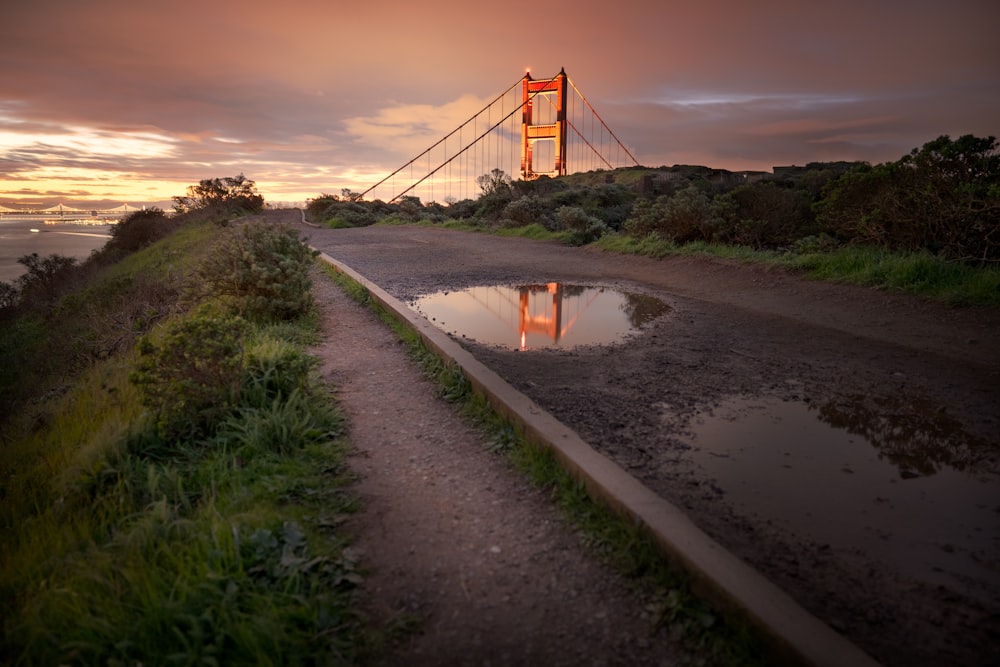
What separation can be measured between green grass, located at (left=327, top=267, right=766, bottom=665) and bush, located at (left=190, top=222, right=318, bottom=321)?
3.52 m

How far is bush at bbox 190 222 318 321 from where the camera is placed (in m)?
6.29

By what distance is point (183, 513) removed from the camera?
2.71 m

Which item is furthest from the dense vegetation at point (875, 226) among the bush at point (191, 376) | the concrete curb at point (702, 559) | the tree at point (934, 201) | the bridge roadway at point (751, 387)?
the bush at point (191, 376)

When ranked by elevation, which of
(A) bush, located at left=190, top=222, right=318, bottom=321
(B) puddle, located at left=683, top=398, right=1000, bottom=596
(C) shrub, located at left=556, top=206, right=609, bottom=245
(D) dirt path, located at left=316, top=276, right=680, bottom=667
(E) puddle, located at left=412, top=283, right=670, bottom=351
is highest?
(C) shrub, located at left=556, top=206, right=609, bottom=245

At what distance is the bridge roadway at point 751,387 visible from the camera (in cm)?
194

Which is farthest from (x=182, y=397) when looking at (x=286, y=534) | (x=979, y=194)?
(x=979, y=194)

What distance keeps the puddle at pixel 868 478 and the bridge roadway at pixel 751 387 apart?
17cm

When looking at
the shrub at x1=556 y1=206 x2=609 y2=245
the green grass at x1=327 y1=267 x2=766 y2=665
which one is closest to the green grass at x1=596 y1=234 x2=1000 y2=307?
the shrub at x1=556 y1=206 x2=609 y2=245

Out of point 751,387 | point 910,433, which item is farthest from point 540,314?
point 910,433

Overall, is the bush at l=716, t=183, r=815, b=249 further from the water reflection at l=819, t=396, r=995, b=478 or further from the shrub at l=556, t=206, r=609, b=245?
the water reflection at l=819, t=396, r=995, b=478

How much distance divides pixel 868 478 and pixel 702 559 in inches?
56.1

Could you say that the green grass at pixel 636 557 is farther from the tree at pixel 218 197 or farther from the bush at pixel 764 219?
the tree at pixel 218 197

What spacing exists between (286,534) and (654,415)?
7.59 feet

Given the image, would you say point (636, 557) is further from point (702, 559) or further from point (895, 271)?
point (895, 271)
